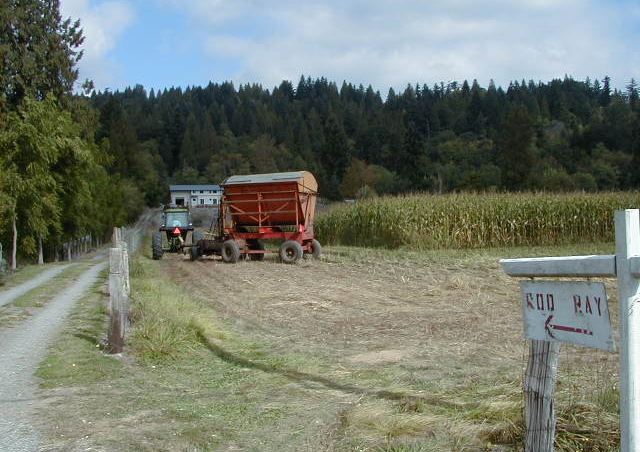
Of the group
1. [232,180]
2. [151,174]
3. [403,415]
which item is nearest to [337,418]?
[403,415]

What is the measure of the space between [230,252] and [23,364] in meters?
13.1

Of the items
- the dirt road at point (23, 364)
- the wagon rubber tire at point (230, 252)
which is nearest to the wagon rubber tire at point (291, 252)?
the wagon rubber tire at point (230, 252)

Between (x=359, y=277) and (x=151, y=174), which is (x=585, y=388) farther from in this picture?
(x=151, y=174)

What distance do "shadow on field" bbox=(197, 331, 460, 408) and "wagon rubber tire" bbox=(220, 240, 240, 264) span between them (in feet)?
39.5

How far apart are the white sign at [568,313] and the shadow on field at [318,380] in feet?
5.82

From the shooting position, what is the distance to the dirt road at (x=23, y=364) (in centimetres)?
491

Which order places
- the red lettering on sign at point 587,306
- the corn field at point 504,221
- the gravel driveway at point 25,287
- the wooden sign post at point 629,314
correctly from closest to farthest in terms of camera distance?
the wooden sign post at point 629,314, the red lettering on sign at point 587,306, the gravel driveway at point 25,287, the corn field at point 504,221

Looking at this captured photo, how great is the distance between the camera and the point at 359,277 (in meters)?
15.6

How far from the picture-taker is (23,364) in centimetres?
726

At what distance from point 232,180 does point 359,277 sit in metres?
7.44

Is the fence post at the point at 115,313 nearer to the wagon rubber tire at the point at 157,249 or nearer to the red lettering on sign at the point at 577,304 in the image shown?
the red lettering on sign at the point at 577,304

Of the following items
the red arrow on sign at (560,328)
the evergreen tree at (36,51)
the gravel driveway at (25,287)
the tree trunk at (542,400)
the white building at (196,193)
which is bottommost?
the gravel driveway at (25,287)

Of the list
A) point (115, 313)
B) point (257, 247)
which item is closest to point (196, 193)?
point (257, 247)

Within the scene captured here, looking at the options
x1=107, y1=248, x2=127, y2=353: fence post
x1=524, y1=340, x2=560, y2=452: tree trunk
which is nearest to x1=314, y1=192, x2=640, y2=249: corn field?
x1=107, y1=248, x2=127, y2=353: fence post
